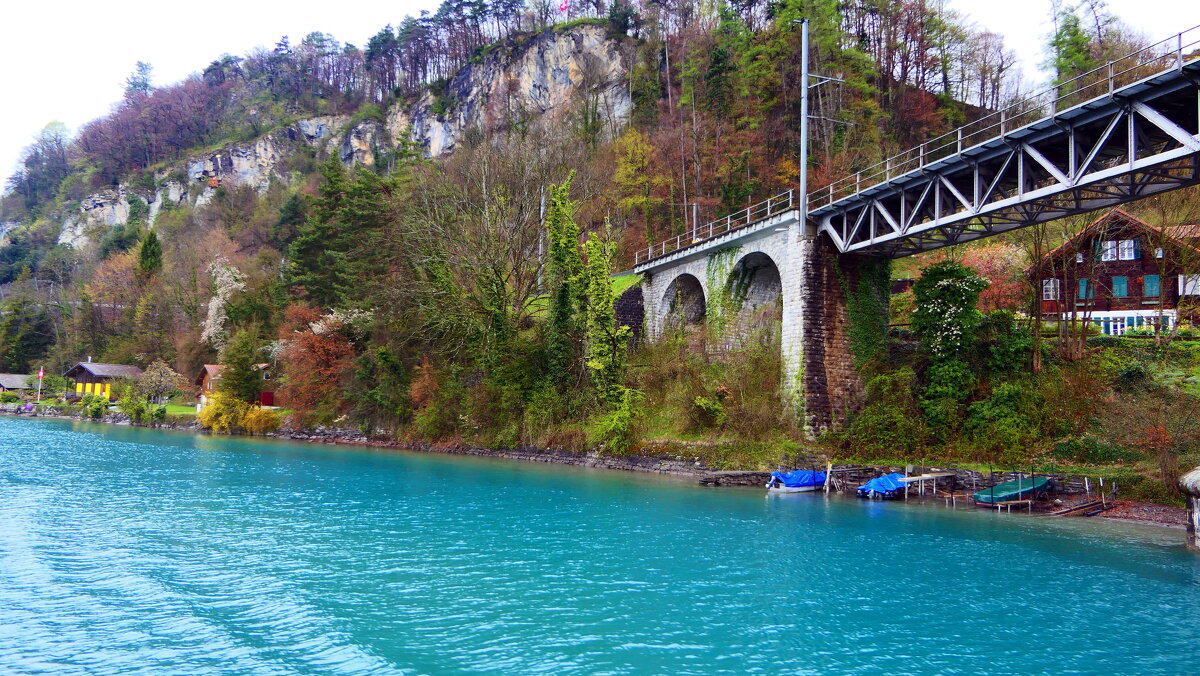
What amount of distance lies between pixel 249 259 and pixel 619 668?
69.8 m

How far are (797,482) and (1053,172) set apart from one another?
42.1 ft

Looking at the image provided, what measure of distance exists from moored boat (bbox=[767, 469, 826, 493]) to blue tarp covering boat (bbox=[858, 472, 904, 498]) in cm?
169

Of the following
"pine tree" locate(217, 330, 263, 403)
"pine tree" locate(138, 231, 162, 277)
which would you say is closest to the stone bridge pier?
"pine tree" locate(217, 330, 263, 403)

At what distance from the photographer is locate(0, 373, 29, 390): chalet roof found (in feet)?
256

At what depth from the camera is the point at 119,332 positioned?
79000 millimetres

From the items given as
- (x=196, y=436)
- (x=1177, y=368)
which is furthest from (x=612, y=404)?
(x=196, y=436)

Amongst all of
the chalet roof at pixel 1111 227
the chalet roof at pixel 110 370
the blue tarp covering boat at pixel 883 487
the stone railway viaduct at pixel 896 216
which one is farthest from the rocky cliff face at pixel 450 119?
the blue tarp covering boat at pixel 883 487

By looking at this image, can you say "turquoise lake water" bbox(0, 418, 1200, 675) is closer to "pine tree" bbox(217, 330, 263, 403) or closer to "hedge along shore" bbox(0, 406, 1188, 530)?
"hedge along shore" bbox(0, 406, 1188, 530)

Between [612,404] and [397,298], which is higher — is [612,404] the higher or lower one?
the lower one

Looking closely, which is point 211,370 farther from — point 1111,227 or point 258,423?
point 1111,227

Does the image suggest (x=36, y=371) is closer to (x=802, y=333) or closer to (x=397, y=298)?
(x=397, y=298)

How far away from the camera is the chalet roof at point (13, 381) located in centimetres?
7800

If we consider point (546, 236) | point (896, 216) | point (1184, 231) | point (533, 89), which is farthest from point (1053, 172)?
point (533, 89)

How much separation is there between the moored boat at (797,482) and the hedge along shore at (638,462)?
1175 mm
